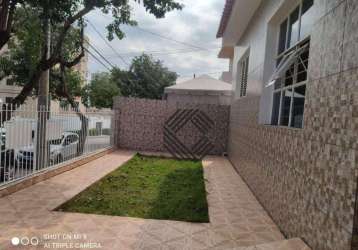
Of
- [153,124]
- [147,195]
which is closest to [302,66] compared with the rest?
[147,195]

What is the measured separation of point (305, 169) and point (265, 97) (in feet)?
8.35

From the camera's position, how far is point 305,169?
2963mm

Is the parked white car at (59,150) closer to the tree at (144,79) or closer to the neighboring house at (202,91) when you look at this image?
the neighboring house at (202,91)

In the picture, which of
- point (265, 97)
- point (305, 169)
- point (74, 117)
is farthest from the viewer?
point (74, 117)

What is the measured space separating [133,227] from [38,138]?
320 cm

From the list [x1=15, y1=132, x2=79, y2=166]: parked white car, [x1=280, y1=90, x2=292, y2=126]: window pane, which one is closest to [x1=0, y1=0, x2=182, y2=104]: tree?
[x1=15, y1=132, x2=79, y2=166]: parked white car

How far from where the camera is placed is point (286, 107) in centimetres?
443

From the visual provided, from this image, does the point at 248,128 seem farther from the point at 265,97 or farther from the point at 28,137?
the point at 28,137

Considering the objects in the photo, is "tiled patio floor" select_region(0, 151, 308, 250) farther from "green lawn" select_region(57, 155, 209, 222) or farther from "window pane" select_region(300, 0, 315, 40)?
"window pane" select_region(300, 0, 315, 40)

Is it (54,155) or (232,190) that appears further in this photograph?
(54,155)

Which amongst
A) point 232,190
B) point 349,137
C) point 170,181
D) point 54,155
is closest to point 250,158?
point 232,190

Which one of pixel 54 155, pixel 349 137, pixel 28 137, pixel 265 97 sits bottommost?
pixel 54 155

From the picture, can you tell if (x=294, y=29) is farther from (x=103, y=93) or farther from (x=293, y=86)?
(x=103, y=93)

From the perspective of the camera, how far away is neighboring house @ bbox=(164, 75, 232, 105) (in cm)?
1184
